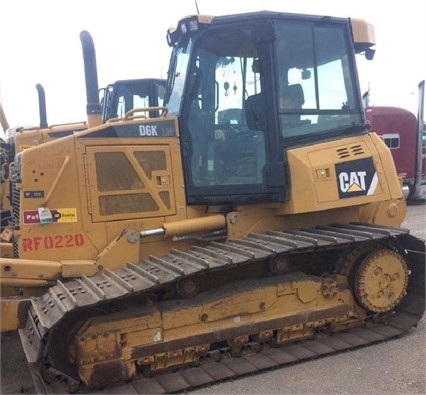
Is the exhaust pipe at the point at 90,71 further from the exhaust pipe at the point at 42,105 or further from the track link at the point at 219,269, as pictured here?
the exhaust pipe at the point at 42,105

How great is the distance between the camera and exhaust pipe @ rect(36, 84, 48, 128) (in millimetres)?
8125

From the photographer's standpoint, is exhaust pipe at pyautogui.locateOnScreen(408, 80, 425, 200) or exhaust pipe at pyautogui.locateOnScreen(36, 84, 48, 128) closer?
exhaust pipe at pyautogui.locateOnScreen(36, 84, 48, 128)

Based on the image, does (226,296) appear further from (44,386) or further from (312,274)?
(44,386)

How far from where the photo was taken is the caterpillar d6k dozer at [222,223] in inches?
151

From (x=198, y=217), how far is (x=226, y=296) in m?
0.81

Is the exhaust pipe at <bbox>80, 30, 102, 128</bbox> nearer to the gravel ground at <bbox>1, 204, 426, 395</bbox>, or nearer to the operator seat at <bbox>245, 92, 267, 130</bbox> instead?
the operator seat at <bbox>245, 92, 267, 130</bbox>

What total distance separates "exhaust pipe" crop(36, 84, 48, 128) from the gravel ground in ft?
15.8

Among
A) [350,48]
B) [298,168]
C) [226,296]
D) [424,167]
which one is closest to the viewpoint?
[226,296]

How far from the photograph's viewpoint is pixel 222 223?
4.54 metres

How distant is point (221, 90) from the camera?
450 centimetres

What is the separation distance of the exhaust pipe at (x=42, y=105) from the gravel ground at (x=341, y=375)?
482 cm

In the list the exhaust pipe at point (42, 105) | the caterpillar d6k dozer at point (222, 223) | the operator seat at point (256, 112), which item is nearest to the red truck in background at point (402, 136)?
the exhaust pipe at point (42, 105)

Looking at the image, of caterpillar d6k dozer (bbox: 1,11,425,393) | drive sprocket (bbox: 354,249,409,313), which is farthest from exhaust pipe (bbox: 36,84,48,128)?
drive sprocket (bbox: 354,249,409,313)

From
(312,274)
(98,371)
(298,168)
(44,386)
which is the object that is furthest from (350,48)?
(44,386)
